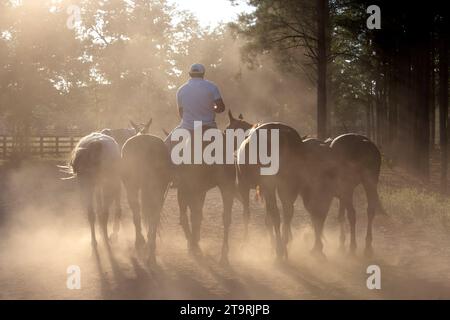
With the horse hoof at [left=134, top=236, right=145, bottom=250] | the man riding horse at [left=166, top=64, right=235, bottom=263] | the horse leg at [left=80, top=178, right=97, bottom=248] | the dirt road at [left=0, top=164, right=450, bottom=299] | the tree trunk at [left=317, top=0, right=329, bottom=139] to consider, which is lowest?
the dirt road at [left=0, top=164, right=450, bottom=299]

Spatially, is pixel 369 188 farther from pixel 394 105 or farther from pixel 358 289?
pixel 394 105

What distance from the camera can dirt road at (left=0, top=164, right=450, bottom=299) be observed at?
7211 mm

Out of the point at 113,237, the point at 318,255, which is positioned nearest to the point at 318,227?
the point at 318,255

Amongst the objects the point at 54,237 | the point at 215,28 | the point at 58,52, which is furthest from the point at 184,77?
the point at 54,237

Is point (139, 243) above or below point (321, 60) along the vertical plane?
below

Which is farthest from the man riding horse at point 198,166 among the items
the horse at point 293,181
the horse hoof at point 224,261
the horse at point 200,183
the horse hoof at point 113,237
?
the horse hoof at point 113,237

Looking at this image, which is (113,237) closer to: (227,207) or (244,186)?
(227,207)

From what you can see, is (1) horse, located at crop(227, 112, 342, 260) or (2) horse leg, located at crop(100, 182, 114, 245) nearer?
(1) horse, located at crop(227, 112, 342, 260)

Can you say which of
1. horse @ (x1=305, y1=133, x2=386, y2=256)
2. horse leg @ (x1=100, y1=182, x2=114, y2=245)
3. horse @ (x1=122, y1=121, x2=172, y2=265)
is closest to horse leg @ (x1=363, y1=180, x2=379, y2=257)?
horse @ (x1=305, y1=133, x2=386, y2=256)

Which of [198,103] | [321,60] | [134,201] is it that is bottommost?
[134,201]

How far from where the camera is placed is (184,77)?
66.9 metres

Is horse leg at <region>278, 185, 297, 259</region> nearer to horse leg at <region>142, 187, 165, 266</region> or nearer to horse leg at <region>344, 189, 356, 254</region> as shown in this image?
horse leg at <region>344, 189, 356, 254</region>

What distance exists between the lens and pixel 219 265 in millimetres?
8820

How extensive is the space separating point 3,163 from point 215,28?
41.0 m
